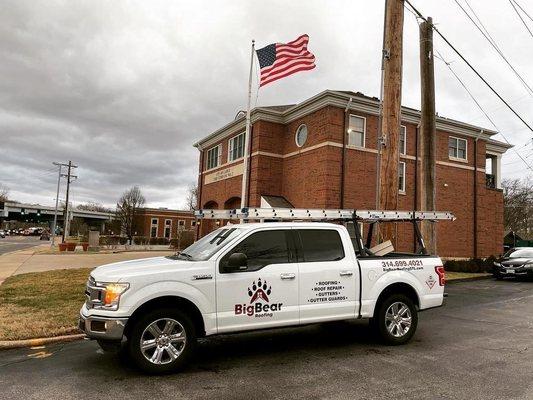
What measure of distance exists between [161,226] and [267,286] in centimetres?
7821

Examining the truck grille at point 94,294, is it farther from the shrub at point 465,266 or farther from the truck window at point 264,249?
the shrub at point 465,266

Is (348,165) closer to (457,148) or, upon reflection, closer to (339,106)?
(339,106)

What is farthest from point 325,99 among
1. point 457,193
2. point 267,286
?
point 267,286

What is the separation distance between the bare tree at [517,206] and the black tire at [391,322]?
60049 mm

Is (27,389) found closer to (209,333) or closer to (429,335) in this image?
(209,333)

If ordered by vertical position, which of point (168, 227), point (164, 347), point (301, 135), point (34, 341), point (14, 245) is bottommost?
point (14, 245)

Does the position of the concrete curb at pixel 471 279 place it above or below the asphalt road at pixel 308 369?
above

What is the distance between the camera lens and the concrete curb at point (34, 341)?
22.0 ft

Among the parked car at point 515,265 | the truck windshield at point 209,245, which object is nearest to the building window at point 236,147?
the parked car at point 515,265

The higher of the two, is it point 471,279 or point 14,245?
point 471,279

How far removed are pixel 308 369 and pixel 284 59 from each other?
38.8 ft

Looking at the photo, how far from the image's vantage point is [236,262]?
18.1ft

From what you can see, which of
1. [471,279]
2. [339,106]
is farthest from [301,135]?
[471,279]

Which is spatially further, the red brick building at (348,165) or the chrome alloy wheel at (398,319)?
the red brick building at (348,165)
